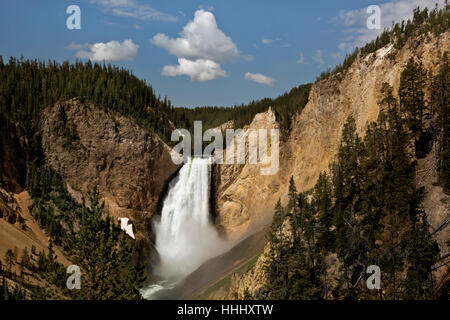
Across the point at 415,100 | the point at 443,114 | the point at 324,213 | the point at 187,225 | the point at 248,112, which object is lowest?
the point at 187,225

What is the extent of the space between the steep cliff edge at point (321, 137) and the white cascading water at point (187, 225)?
2.47 metres

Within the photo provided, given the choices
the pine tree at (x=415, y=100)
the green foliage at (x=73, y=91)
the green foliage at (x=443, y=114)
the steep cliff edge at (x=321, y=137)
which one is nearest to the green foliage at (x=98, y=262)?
the steep cliff edge at (x=321, y=137)

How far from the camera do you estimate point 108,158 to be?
51.3m

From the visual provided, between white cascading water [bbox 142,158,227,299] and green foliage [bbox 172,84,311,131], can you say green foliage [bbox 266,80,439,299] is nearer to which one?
green foliage [bbox 172,84,311,131]

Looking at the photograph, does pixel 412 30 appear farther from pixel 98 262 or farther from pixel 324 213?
pixel 98 262

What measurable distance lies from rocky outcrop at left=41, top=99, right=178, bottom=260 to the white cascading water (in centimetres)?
209

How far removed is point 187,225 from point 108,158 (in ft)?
46.2

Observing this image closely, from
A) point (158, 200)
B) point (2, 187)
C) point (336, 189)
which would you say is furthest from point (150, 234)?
point (336, 189)

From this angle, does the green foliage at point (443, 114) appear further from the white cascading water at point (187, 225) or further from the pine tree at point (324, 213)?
the white cascading water at point (187, 225)

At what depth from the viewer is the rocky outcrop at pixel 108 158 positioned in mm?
49812

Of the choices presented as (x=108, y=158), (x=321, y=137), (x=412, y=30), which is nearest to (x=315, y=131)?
(x=321, y=137)
